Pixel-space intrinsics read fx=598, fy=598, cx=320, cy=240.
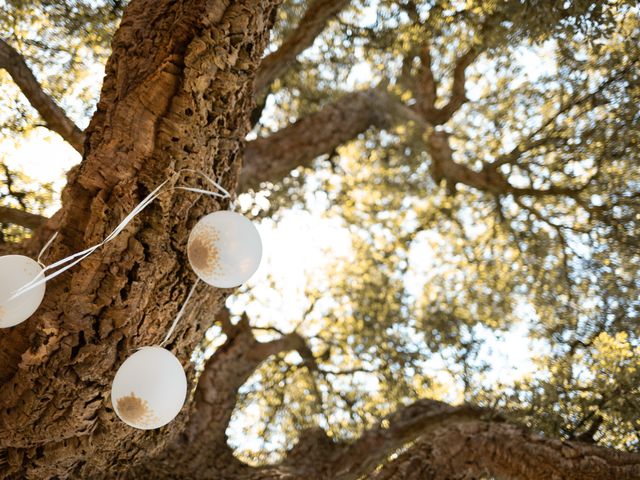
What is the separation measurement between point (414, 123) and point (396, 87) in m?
0.72

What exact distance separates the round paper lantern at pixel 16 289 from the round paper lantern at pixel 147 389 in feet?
1.16

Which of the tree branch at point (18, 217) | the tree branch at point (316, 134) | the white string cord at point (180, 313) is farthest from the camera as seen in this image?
the tree branch at point (316, 134)

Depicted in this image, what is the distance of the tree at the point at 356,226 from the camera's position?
2.13m

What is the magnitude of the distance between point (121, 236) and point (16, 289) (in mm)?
370

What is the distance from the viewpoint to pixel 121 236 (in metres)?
2.07

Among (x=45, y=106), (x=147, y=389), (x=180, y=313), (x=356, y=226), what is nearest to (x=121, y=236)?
(x=180, y=313)

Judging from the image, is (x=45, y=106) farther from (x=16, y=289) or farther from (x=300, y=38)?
(x=16, y=289)

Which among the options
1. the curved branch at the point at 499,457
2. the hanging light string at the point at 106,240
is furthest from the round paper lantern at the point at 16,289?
the curved branch at the point at 499,457

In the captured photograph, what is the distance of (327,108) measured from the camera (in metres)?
4.40

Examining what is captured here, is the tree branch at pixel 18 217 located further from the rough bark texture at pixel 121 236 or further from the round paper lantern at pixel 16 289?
the round paper lantern at pixel 16 289

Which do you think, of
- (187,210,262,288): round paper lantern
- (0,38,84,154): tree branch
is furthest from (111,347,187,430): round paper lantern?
(0,38,84,154): tree branch

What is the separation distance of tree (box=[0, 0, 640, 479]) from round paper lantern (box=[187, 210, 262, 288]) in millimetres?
174

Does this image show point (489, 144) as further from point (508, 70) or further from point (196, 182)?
point (196, 182)

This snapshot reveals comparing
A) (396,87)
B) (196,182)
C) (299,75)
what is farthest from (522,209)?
(196,182)
